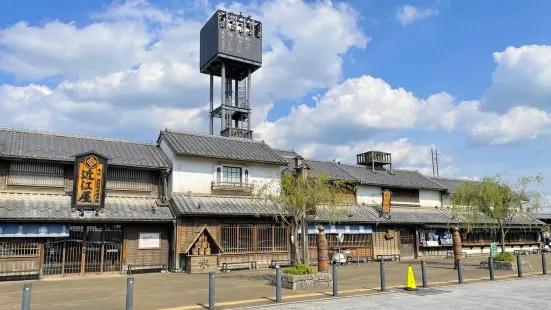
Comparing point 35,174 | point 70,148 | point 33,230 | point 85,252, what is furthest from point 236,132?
point 33,230

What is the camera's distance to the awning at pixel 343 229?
25891mm

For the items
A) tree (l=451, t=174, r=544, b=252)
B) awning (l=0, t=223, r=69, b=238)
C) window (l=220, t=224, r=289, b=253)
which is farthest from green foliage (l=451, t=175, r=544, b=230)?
awning (l=0, t=223, r=69, b=238)

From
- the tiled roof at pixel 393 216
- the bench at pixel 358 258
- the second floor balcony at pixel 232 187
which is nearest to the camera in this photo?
the second floor balcony at pixel 232 187

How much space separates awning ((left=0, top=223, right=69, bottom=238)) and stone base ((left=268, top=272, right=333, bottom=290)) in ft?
34.6

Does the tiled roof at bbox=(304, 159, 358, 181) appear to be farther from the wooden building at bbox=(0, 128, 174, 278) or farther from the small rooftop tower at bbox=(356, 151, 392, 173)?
the wooden building at bbox=(0, 128, 174, 278)

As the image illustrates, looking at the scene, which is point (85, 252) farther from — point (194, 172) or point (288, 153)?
point (288, 153)

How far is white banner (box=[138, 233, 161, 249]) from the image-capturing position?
21.2 metres

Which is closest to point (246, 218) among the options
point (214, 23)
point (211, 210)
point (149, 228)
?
point (211, 210)

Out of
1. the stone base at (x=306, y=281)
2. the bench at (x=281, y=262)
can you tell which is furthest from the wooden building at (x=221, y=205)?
the stone base at (x=306, y=281)

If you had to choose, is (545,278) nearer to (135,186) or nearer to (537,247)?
(135,186)

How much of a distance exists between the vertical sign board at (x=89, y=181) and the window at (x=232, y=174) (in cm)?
687

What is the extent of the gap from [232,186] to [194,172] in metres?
2.29

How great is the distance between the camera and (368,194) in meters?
31.2

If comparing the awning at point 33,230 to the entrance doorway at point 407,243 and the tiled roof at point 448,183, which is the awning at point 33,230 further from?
the tiled roof at point 448,183
